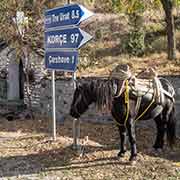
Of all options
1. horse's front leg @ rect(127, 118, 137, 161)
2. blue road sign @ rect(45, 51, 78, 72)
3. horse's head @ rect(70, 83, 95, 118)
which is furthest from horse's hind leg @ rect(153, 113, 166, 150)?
blue road sign @ rect(45, 51, 78, 72)

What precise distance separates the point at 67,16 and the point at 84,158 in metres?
2.59

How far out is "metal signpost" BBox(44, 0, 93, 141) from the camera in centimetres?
751

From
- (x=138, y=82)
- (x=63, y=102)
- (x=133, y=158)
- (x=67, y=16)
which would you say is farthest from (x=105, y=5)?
(x=133, y=158)

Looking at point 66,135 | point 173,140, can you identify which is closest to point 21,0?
point 66,135

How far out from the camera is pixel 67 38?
25.9ft

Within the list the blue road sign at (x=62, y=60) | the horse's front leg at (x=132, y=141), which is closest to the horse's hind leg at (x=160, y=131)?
the horse's front leg at (x=132, y=141)

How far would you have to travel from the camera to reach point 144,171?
262 inches

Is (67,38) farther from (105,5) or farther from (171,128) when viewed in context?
(105,5)

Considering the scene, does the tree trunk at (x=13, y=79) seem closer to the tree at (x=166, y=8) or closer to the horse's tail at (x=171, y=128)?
the tree at (x=166, y=8)

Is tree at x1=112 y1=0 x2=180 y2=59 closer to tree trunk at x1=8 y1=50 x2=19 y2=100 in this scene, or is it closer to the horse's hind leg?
tree trunk at x1=8 y1=50 x2=19 y2=100

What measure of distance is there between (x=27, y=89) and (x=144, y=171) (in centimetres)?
707

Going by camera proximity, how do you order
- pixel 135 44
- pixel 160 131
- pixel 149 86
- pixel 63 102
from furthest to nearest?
pixel 135 44 < pixel 63 102 < pixel 160 131 < pixel 149 86

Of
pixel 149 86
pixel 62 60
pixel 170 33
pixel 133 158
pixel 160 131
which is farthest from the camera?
pixel 170 33

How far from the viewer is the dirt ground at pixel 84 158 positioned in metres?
6.61
